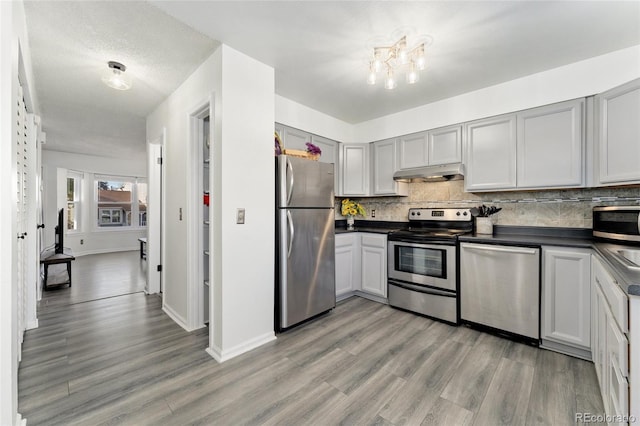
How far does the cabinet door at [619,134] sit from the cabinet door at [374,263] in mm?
1963

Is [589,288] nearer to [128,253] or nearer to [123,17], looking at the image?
[123,17]

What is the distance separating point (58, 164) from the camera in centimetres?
596

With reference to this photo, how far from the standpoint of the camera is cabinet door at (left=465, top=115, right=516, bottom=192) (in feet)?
8.56

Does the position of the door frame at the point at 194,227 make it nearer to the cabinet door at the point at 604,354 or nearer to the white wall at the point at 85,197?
the cabinet door at the point at 604,354

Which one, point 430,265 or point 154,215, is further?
point 154,215

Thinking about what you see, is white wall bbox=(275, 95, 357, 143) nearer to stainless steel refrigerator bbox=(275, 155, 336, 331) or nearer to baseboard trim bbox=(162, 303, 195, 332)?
stainless steel refrigerator bbox=(275, 155, 336, 331)

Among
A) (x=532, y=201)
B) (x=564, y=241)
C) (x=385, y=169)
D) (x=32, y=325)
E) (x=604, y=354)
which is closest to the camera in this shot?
(x=604, y=354)

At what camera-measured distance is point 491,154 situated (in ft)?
8.93

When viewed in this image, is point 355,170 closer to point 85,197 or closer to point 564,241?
point 564,241

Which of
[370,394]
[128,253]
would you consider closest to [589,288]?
[370,394]

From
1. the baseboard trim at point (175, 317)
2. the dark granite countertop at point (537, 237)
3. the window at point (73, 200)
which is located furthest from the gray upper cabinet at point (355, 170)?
the window at point (73, 200)

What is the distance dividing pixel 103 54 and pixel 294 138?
1842mm

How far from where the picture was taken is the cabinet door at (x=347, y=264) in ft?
10.7

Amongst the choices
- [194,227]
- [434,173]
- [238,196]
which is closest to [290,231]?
[238,196]
